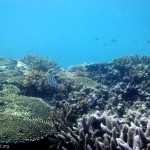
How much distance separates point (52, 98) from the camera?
35.0 ft

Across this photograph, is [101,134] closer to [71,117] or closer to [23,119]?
[71,117]

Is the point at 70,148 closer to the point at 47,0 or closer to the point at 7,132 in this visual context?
the point at 7,132

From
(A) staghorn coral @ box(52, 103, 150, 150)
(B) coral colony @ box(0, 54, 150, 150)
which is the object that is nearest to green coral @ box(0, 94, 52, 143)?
(B) coral colony @ box(0, 54, 150, 150)

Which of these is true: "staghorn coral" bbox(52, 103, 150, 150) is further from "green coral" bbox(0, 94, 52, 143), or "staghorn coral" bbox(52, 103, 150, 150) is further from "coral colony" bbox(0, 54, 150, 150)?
"green coral" bbox(0, 94, 52, 143)

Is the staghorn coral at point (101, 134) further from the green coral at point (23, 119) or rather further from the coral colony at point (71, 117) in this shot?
the green coral at point (23, 119)

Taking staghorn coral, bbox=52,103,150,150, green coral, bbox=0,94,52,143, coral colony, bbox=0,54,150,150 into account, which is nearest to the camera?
staghorn coral, bbox=52,103,150,150

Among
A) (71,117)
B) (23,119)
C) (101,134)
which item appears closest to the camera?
(101,134)

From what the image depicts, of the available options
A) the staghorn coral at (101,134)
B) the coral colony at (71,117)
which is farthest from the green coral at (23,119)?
the staghorn coral at (101,134)

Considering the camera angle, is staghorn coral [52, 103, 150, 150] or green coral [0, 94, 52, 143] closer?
staghorn coral [52, 103, 150, 150]

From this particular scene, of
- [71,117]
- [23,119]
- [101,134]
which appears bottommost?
[101,134]

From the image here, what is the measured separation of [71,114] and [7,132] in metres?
2.11

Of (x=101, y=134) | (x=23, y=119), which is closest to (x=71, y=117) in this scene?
(x=23, y=119)

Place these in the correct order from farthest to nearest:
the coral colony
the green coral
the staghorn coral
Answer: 1. the green coral
2. the coral colony
3. the staghorn coral

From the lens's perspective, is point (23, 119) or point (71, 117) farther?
point (71, 117)
